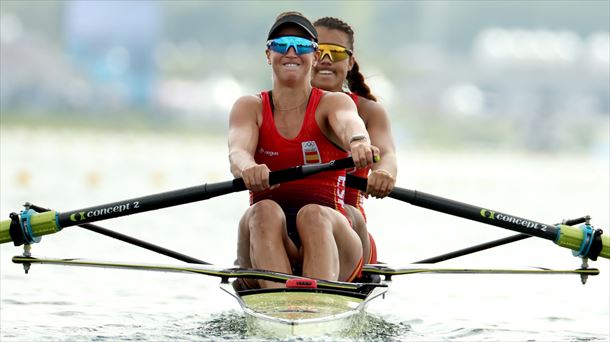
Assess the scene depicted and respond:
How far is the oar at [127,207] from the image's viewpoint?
6.30m

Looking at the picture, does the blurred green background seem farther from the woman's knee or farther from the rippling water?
the woman's knee

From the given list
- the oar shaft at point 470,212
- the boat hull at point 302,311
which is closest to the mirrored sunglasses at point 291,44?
the oar shaft at point 470,212

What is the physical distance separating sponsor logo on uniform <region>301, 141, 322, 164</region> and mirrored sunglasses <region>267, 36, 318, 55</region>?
22.2 inches

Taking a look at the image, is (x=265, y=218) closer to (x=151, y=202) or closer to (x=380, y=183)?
(x=380, y=183)

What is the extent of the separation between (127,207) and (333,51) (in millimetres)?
1883

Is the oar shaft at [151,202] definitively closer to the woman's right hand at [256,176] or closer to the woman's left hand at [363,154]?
the woman's right hand at [256,176]

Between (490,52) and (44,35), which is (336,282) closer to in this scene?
(44,35)

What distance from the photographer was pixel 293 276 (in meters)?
6.29

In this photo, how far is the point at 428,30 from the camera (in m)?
94.8

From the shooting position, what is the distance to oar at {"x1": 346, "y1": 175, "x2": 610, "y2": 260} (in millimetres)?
6898

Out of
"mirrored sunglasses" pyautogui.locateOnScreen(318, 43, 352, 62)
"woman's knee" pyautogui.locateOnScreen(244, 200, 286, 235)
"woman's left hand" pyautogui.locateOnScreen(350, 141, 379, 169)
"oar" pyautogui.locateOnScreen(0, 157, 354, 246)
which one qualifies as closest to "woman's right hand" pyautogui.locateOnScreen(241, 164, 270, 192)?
"oar" pyautogui.locateOnScreen(0, 157, 354, 246)

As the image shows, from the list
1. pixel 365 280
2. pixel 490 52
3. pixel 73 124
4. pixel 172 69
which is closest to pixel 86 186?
pixel 365 280

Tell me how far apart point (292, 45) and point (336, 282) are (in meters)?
1.49

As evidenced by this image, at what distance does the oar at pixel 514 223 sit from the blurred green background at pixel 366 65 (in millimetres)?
46337
